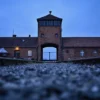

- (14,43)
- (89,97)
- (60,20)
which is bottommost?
(89,97)

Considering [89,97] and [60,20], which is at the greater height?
[60,20]

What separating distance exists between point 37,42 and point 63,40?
6.19 metres

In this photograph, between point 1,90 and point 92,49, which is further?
point 92,49

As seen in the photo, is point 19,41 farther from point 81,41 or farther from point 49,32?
point 81,41

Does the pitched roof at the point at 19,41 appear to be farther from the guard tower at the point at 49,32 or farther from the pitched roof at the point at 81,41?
the pitched roof at the point at 81,41

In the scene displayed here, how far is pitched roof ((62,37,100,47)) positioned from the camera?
187 ft

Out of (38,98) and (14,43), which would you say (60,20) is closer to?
(14,43)

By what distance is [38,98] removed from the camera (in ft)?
3.33

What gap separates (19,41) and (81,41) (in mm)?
14904

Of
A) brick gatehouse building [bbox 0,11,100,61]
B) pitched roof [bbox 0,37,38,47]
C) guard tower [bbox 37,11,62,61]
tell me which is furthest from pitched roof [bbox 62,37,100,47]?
pitched roof [bbox 0,37,38,47]

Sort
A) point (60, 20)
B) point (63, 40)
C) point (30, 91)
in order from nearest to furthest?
point (30, 91), point (60, 20), point (63, 40)

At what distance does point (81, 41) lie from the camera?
193 ft

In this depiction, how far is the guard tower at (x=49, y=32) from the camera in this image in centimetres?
5366

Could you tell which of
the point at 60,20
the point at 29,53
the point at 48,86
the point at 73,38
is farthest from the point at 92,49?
the point at 48,86
